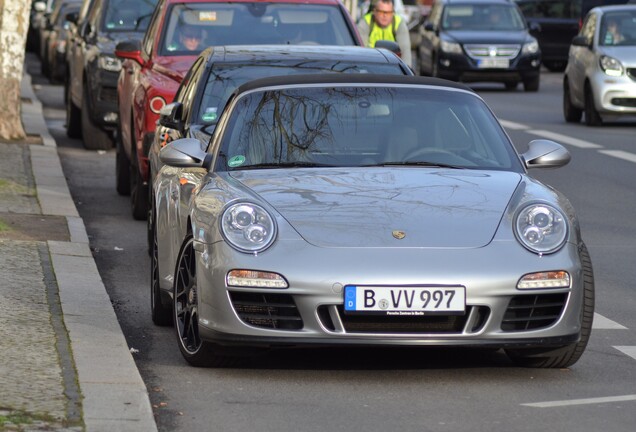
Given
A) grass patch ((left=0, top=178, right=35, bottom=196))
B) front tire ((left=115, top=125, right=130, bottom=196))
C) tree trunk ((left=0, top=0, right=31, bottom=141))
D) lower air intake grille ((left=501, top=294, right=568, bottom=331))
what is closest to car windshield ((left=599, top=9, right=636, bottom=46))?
tree trunk ((left=0, top=0, right=31, bottom=141))

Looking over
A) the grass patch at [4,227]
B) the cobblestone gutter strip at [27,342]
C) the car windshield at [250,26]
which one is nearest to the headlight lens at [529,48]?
the car windshield at [250,26]

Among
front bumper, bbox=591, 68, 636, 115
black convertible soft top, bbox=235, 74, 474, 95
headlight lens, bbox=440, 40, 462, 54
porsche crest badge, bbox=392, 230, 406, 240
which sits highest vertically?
black convertible soft top, bbox=235, 74, 474, 95

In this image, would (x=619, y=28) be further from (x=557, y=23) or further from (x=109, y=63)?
(x=557, y=23)

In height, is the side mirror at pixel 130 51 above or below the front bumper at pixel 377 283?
→ below

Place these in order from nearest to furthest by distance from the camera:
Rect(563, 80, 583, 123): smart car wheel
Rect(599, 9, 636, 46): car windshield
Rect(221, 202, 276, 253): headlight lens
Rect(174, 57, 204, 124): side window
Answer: Rect(221, 202, 276, 253): headlight lens
Rect(174, 57, 204, 124): side window
Rect(599, 9, 636, 46): car windshield
Rect(563, 80, 583, 123): smart car wheel

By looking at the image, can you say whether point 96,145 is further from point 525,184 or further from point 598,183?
point 525,184

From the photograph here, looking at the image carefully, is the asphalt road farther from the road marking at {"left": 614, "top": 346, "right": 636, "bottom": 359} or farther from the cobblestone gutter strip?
the cobblestone gutter strip

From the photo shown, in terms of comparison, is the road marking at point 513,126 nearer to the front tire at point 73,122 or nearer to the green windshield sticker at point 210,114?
the front tire at point 73,122

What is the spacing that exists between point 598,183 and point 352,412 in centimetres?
1086

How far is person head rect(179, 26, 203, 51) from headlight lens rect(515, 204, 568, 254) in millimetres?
7462

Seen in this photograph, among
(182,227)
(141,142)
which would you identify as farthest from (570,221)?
(141,142)

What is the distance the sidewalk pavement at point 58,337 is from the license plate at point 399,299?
0.94 meters

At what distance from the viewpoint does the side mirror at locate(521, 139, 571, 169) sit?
8.64m

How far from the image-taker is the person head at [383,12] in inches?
762
